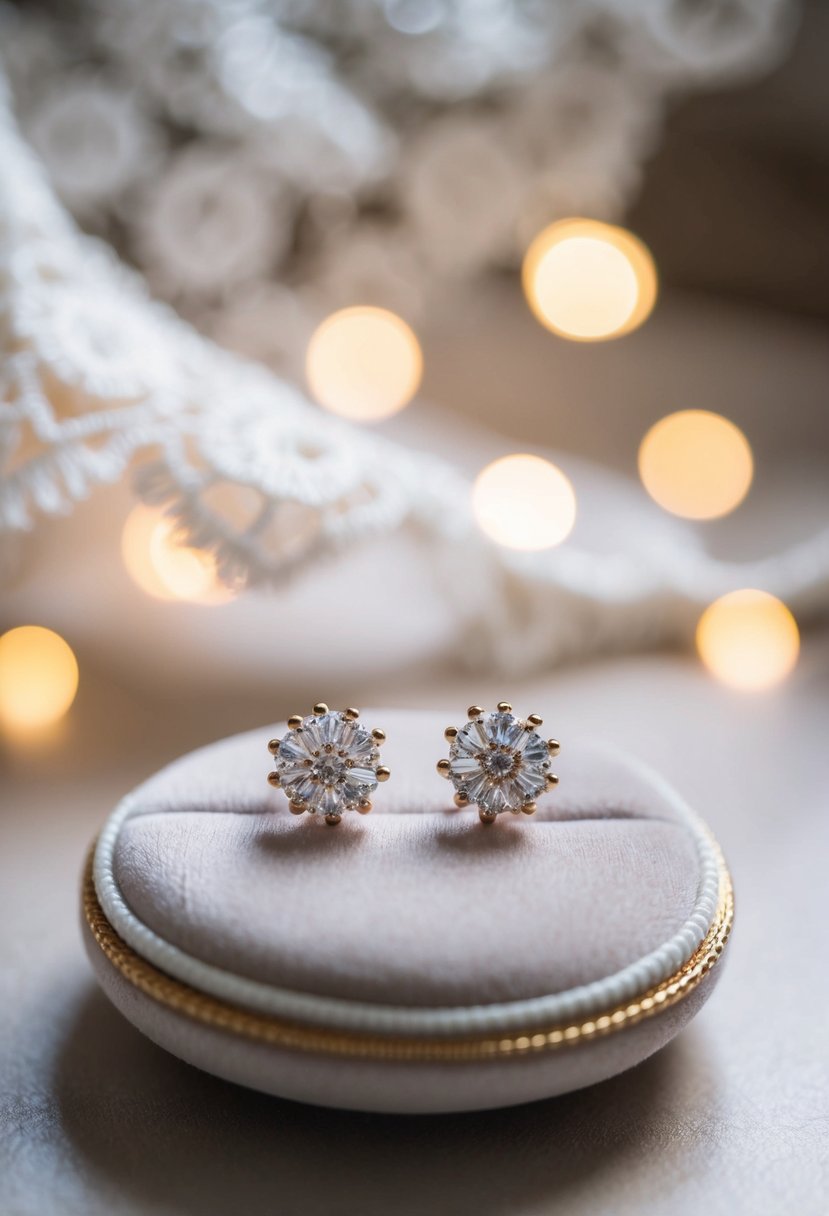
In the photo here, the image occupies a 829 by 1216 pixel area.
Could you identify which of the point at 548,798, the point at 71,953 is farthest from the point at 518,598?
the point at 71,953

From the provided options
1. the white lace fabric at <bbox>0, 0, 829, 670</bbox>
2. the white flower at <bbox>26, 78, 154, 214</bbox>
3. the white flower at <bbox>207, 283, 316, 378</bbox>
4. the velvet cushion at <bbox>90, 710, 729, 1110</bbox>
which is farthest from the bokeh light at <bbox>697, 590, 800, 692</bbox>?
the white flower at <bbox>26, 78, 154, 214</bbox>

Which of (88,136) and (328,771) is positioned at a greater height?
(88,136)

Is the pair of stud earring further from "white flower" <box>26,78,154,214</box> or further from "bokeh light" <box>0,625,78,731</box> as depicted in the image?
"white flower" <box>26,78,154,214</box>

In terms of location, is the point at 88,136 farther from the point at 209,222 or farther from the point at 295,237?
the point at 295,237

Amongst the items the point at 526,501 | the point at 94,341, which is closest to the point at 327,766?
the point at 94,341


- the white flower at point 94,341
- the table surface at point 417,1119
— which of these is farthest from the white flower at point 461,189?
the table surface at point 417,1119
